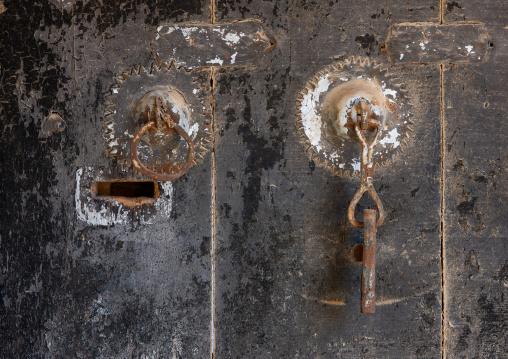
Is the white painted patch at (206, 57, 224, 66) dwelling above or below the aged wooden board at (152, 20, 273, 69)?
below

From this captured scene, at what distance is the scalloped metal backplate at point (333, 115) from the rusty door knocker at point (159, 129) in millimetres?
280

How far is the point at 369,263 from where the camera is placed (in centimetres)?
98

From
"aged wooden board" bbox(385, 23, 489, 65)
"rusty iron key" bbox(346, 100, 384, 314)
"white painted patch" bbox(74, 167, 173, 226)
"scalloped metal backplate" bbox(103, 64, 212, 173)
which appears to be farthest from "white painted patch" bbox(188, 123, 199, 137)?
"aged wooden board" bbox(385, 23, 489, 65)

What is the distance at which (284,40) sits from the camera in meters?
1.07

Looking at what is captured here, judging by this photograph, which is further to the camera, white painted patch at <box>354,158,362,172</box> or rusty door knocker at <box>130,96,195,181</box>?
white painted patch at <box>354,158,362,172</box>

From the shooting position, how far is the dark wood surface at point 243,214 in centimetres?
107

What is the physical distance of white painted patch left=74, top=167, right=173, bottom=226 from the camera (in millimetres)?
1079

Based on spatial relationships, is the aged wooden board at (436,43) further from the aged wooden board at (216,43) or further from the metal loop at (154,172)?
the metal loop at (154,172)

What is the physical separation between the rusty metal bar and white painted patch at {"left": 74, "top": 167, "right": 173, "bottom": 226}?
1.54 ft

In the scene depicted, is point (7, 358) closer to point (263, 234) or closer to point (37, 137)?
point (37, 137)

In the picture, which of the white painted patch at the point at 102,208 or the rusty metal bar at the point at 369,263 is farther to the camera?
the white painted patch at the point at 102,208

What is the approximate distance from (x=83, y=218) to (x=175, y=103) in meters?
0.37

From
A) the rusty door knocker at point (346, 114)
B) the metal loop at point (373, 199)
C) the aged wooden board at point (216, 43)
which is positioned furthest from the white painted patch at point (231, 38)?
the metal loop at point (373, 199)

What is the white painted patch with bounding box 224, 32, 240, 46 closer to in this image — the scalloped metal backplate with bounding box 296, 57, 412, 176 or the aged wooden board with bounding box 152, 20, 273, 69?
the aged wooden board with bounding box 152, 20, 273, 69
